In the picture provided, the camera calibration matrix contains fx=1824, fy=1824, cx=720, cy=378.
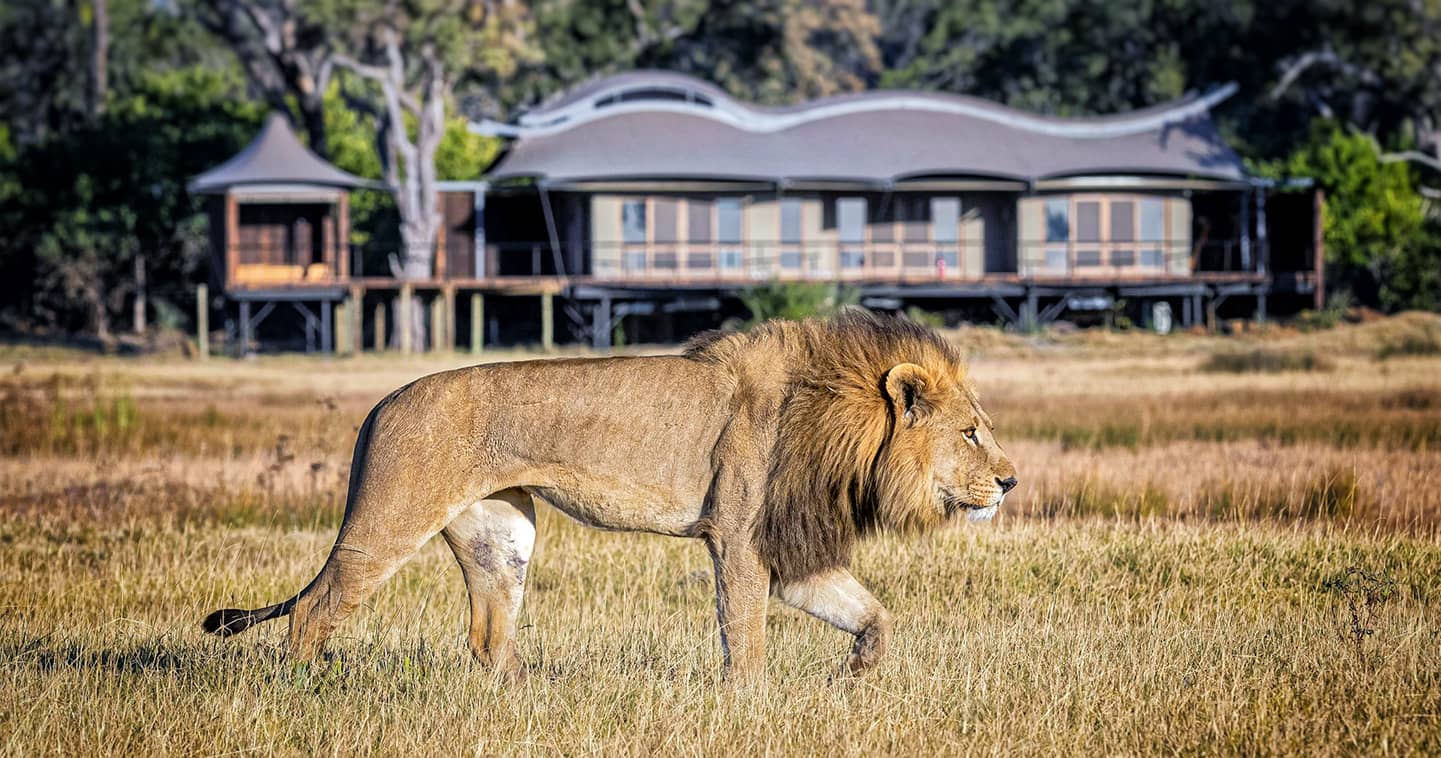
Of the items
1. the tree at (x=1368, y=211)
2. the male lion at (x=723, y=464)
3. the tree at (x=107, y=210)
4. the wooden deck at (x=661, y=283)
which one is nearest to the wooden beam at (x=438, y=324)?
the wooden deck at (x=661, y=283)

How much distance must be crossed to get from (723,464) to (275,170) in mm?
38599

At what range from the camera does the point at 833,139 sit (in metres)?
46.8

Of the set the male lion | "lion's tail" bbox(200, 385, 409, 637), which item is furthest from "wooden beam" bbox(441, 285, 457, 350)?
the male lion

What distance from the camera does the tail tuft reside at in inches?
305

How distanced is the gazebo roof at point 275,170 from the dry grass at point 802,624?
84.9 ft

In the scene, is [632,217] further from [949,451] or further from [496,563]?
[949,451]

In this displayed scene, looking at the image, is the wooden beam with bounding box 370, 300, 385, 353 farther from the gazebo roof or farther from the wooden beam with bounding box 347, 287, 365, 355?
the gazebo roof

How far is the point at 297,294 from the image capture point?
43344mm

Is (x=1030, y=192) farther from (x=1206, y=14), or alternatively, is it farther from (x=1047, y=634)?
(x=1047, y=634)

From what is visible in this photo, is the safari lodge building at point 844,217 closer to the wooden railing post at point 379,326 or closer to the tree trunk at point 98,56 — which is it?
the wooden railing post at point 379,326

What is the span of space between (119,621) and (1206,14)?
191 ft

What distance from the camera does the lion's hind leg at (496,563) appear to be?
7.93 m

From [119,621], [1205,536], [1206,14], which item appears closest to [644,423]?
[119,621]

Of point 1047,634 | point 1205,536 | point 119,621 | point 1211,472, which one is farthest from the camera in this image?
point 1211,472
